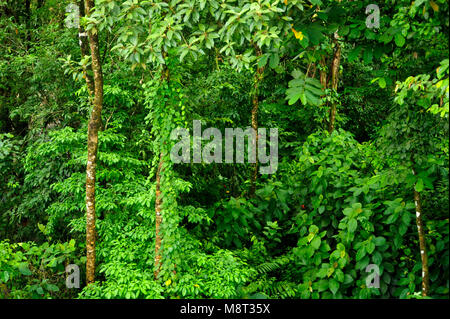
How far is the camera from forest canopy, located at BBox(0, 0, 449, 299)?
14.5 feet

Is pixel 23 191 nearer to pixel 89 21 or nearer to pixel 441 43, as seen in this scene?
pixel 89 21

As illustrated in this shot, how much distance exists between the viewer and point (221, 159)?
7129 millimetres

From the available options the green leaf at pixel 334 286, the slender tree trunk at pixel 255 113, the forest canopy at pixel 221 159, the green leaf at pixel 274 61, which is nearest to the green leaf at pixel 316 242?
the forest canopy at pixel 221 159

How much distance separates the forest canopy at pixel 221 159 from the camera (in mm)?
4426

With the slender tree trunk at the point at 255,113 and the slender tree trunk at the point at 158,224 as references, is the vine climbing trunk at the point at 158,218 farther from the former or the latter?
the slender tree trunk at the point at 255,113

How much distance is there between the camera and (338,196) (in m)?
5.66

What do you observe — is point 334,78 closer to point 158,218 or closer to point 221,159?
point 221,159

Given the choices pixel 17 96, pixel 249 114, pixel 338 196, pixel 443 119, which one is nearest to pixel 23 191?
pixel 17 96

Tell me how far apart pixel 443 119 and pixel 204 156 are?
3547 millimetres

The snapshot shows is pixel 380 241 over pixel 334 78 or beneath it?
beneath

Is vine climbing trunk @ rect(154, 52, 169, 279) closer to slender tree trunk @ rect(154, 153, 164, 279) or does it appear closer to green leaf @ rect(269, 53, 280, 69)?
slender tree trunk @ rect(154, 153, 164, 279)

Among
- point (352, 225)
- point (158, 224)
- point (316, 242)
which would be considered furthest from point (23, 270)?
point (352, 225)

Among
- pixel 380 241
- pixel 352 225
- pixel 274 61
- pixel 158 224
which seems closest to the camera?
pixel 274 61

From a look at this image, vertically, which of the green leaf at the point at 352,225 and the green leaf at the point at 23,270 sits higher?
the green leaf at the point at 352,225
